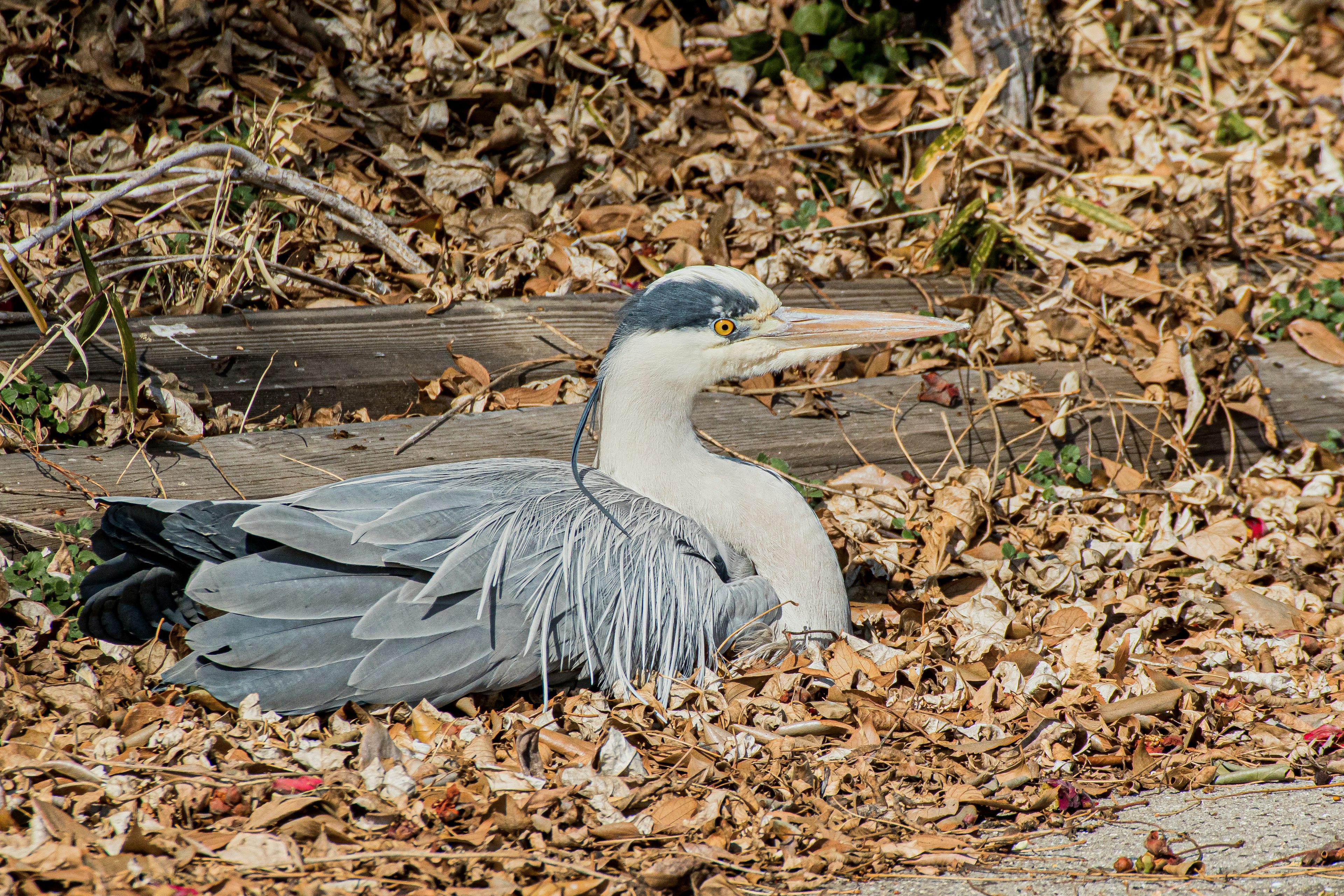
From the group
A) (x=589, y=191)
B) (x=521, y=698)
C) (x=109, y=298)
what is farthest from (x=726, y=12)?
(x=521, y=698)

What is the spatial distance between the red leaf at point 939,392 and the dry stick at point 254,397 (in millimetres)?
2482

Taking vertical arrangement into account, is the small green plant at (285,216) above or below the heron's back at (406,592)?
above

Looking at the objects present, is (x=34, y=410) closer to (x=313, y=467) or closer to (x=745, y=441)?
(x=313, y=467)

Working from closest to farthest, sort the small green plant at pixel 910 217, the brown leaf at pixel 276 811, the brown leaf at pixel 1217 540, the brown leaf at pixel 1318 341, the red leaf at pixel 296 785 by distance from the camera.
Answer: the brown leaf at pixel 276 811 < the red leaf at pixel 296 785 < the brown leaf at pixel 1217 540 < the brown leaf at pixel 1318 341 < the small green plant at pixel 910 217

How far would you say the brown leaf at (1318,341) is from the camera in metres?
4.56

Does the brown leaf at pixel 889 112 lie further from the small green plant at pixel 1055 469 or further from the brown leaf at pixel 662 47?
the small green plant at pixel 1055 469

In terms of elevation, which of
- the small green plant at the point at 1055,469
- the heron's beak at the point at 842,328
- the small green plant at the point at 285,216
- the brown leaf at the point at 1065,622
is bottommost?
the brown leaf at the point at 1065,622

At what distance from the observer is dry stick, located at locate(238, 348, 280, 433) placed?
3.66m

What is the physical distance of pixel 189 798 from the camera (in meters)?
2.41

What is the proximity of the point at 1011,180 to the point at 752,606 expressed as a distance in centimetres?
296

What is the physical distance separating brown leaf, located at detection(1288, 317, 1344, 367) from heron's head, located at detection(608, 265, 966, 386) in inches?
88.7

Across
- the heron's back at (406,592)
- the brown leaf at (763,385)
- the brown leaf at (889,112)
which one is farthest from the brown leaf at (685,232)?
the heron's back at (406,592)

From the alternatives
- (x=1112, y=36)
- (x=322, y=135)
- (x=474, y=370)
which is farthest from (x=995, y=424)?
(x=1112, y=36)

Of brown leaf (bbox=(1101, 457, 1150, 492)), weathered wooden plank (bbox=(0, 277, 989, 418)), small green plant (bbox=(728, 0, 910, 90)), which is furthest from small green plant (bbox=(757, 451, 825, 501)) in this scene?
small green plant (bbox=(728, 0, 910, 90))
